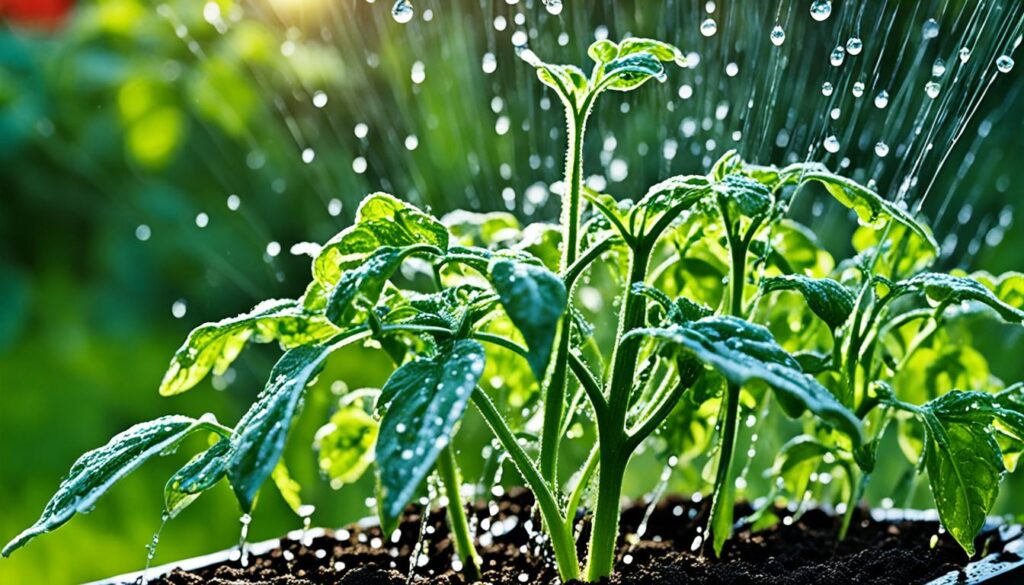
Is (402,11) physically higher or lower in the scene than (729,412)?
higher

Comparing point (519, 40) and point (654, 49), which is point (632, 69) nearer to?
point (654, 49)

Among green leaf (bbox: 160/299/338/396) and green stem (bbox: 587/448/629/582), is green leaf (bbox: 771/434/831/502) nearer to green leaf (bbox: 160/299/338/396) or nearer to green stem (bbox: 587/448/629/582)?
green stem (bbox: 587/448/629/582)

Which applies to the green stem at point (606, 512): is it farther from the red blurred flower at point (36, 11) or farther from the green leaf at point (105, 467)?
the red blurred flower at point (36, 11)

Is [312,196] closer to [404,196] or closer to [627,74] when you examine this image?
[404,196]

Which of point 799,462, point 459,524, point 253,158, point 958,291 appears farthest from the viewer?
point 253,158

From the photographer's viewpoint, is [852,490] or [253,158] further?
[253,158]

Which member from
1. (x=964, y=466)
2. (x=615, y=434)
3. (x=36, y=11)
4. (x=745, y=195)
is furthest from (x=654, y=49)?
(x=36, y=11)

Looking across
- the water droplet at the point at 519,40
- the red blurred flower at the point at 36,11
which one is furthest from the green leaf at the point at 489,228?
the red blurred flower at the point at 36,11
